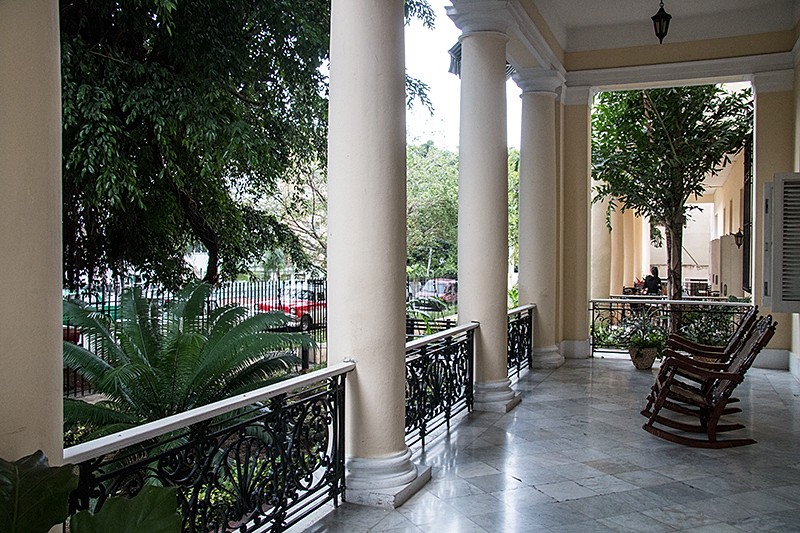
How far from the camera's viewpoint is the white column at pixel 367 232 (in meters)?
4.02

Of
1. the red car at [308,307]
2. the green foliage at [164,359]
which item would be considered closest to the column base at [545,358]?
the green foliage at [164,359]

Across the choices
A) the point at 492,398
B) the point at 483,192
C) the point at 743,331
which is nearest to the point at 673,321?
the point at 743,331

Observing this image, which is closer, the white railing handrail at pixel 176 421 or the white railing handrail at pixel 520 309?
the white railing handrail at pixel 176 421

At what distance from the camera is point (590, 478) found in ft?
15.2

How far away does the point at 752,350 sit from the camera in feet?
18.6

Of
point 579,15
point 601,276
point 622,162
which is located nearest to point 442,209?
point 601,276

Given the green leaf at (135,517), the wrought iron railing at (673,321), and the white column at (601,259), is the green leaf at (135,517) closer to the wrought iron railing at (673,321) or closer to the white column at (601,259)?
the wrought iron railing at (673,321)

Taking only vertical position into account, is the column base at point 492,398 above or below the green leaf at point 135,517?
below

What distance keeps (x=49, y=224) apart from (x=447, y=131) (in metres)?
24.7

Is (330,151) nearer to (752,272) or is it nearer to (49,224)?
(49,224)

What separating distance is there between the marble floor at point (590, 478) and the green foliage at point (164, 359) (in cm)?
188

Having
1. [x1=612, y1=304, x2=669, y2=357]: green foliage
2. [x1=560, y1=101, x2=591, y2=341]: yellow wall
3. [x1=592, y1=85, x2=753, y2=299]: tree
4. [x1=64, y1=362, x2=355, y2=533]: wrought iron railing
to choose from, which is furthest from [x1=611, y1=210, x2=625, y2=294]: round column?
[x1=64, y1=362, x2=355, y2=533]: wrought iron railing

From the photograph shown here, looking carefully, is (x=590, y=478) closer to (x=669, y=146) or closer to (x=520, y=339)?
(x=520, y=339)

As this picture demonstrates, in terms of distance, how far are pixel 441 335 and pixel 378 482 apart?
1.82 metres
